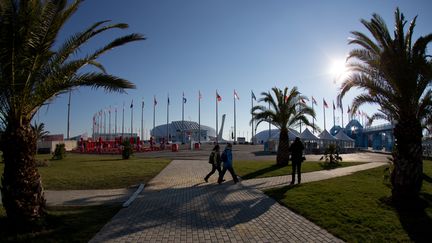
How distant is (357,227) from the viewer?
236 inches

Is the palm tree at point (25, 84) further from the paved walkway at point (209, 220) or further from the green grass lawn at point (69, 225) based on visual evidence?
the paved walkway at point (209, 220)

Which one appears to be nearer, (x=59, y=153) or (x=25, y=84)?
(x=25, y=84)

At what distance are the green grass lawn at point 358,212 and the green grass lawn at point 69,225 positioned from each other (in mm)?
4233

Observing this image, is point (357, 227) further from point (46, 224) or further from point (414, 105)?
point (46, 224)

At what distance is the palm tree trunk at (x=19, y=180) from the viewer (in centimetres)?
580

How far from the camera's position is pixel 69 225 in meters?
6.38

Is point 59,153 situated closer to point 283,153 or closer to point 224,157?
point 283,153

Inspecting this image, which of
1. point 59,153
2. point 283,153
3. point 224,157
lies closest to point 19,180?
point 224,157

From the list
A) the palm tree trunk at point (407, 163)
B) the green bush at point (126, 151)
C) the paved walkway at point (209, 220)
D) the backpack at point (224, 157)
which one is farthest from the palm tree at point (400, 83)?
the green bush at point (126, 151)

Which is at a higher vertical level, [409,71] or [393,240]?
[409,71]

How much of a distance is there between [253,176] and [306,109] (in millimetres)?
8507

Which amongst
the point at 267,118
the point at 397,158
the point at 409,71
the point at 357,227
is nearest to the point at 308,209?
the point at 357,227

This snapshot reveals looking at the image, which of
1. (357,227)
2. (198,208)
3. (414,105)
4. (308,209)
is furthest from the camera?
(414,105)

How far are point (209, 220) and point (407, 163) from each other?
5064 millimetres
